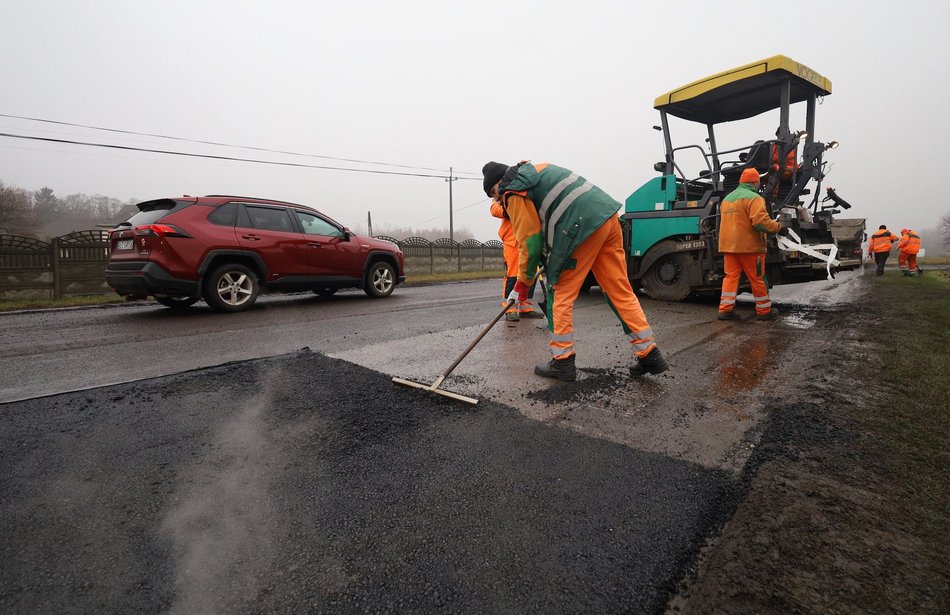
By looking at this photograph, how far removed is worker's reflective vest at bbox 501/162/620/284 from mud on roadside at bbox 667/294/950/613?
167 centimetres

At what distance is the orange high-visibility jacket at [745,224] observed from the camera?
17.8 feet

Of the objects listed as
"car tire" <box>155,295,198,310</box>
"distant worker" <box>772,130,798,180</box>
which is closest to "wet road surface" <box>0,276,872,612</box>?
"car tire" <box>155,295,198,310</box>

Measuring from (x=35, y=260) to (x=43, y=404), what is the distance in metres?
9.49

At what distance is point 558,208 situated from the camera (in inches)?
129

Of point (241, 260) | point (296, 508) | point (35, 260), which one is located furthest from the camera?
point (35, 260)

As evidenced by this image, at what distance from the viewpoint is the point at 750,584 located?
50.9 inches

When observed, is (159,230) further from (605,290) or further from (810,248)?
(810,248)

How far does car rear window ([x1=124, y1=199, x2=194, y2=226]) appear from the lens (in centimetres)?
588

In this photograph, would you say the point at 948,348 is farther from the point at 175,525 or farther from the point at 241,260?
the point at 241,260

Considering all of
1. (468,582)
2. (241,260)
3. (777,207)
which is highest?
(777,207)

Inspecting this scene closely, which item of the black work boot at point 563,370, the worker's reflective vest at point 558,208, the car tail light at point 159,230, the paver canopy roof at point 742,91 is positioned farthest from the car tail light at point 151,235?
the paver canopy roof at point 742,91

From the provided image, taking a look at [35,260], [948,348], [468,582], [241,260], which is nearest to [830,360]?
[948,348]

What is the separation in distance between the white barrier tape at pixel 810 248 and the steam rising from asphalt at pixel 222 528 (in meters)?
7.06

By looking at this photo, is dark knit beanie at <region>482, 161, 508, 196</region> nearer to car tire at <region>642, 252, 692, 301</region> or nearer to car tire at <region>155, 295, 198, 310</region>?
car tire at <region>642, 252, 692, 301</region>
